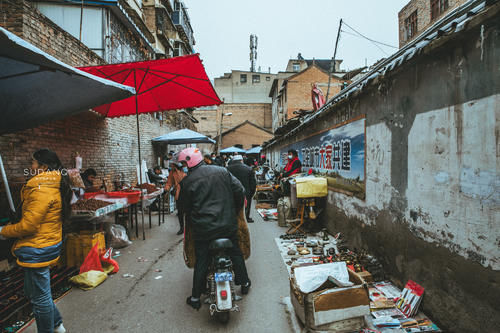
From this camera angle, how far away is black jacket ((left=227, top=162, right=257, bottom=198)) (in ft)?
24.3

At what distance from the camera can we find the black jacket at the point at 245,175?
24.3 feet

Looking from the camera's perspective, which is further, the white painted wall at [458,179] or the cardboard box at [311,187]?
the cardboard box at [311,187]

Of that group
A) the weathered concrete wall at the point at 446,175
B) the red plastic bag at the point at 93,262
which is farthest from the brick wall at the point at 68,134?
the weathered concrete wall at the point at 446,175

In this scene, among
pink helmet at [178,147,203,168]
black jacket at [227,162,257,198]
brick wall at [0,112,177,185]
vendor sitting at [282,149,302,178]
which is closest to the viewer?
pink helmet at [178,147,203,168]

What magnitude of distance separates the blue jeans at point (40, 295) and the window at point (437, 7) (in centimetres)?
1950

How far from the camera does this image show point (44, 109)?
14.9 feet

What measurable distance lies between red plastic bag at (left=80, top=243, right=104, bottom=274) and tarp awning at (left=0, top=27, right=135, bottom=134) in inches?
99.5

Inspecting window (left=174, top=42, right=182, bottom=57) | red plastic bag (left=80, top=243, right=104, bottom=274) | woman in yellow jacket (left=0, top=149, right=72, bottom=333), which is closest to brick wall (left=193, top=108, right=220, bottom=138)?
window (left=174, top=42, right=182, bottom=57)

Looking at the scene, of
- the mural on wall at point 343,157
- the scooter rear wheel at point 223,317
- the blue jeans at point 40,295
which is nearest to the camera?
the blue jeans at point 40,295

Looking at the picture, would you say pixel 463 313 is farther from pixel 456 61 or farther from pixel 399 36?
pixel 399 36

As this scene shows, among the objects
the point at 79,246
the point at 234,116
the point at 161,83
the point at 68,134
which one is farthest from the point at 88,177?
the point at 234,116

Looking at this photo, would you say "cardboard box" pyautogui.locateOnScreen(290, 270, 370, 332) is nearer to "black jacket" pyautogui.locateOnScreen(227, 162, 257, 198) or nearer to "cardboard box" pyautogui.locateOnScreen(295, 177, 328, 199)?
"cardboard box" pyautogui.locateOnScreen(295, 177, 328, 199)

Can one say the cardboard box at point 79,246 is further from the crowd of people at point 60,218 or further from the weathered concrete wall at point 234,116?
the weathered concrete wall at point 234,116

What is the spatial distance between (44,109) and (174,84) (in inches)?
120
